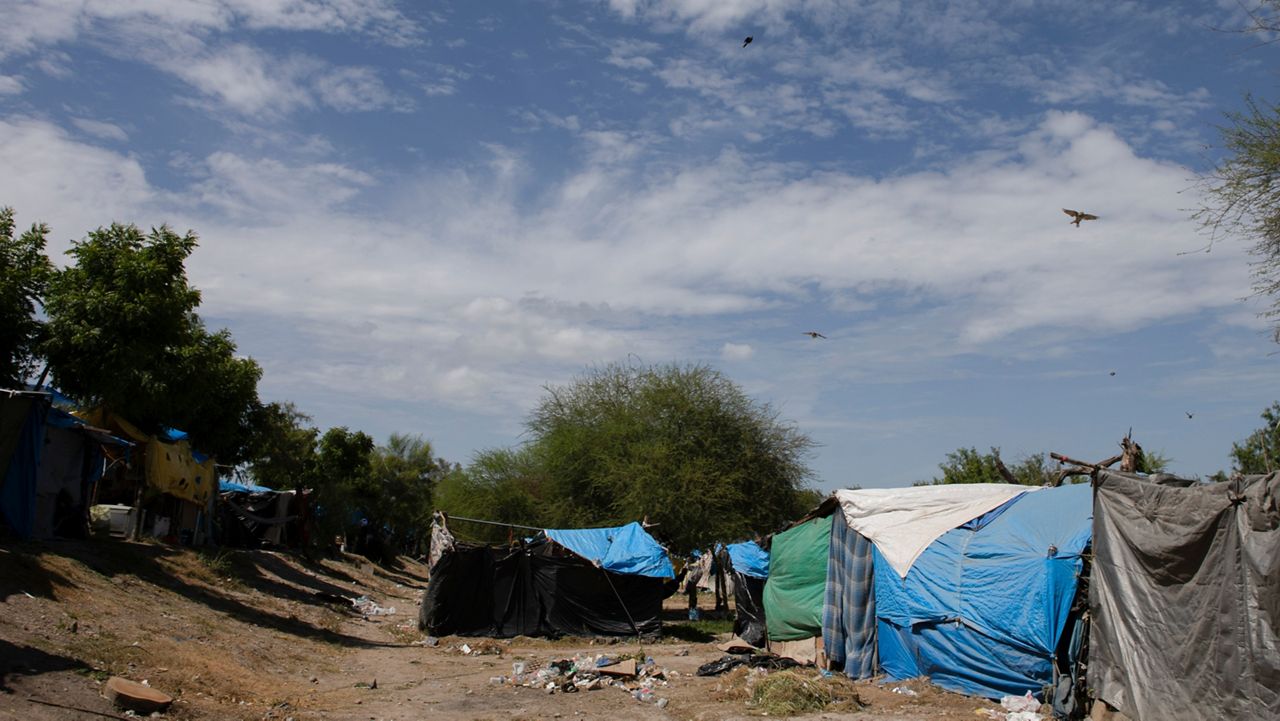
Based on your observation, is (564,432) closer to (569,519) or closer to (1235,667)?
(569,519)

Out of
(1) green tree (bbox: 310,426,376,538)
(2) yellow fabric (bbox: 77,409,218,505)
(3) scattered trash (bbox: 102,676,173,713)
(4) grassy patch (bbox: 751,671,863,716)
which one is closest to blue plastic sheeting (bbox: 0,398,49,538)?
(2) yellow fabric (bbox: 77,409,218,505)

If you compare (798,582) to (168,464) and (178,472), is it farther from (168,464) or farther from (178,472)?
(178,472)

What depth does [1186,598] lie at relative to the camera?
313 inches

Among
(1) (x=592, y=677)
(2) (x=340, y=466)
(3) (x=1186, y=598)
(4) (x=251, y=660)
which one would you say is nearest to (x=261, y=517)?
(2) (x=340, y=466)

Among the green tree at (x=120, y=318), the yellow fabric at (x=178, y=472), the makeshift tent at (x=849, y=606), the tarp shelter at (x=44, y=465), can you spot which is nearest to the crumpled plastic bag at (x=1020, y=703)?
the makeshift tent at (x=849, y=606)

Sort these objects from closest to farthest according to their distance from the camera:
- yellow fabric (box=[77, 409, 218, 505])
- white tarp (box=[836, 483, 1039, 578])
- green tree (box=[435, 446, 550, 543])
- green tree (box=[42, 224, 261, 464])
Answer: white tarp (box=[836, 483, 1039, 578])
green tree (box=[42, 224, 261, 464])
yellow fabric (box=[77, 409, 218, 505])
green tree (box=[435, 446, 550, 543])

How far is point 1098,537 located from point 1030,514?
2.13m

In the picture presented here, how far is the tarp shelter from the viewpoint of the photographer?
47.1 feet

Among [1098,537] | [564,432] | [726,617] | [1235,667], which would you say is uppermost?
[564,432]

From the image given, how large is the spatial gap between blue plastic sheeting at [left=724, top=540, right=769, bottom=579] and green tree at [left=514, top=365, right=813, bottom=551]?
7330 millimetres

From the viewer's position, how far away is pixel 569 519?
101ft

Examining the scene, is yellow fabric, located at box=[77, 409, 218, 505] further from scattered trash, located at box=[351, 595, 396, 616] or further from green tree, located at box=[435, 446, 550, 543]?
Answer: green tree, located at box=[435, 446, 550, 543]

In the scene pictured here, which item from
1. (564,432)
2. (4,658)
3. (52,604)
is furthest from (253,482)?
(4,658)

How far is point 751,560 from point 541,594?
4.84 meters
